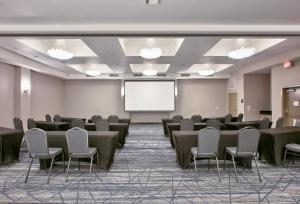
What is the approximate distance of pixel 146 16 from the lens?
4.36 meters

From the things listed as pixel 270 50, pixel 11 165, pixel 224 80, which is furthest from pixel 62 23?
pixel 224 80

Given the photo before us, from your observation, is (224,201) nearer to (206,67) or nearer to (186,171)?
(186,171)

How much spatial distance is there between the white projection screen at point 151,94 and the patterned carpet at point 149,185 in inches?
343

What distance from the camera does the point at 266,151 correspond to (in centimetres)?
540

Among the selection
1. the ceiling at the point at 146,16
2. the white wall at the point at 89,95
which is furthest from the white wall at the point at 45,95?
the ceiling at the point at 146,16

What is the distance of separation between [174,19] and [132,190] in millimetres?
3301

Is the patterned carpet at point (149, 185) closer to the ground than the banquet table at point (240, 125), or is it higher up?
closer to the ground

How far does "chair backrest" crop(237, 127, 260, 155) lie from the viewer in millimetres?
4191

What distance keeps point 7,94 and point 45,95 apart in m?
3.43

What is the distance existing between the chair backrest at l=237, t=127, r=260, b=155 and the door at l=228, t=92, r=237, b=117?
9433 mm

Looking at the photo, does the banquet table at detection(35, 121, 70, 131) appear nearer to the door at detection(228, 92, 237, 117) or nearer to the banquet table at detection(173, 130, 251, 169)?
the banquet table at detection(173, 130, 251, 169)

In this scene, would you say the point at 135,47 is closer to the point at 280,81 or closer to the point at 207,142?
the point at 207,142

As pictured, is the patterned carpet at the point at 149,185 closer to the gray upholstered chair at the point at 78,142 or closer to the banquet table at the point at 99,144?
the banquet table at the point at 99,144

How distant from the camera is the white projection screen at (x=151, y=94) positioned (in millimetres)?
14117
